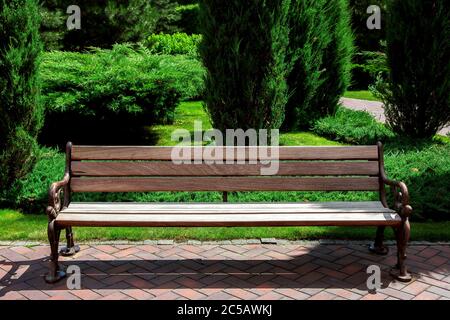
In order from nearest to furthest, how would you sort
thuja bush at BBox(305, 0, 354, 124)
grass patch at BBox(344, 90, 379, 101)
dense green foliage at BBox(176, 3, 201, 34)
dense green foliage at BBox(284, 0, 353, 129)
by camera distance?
dense green foliage at BBox(284, 0, 353, 129) → thuja bush at BBox(305, 0, 354, 124) → grass patch at BBox(344, 90, 379, 101) → dense green foliage at BBox(176, 3, 201, 34)

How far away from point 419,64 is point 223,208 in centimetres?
567

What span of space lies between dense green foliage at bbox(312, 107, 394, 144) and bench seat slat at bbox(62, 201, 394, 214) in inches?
192

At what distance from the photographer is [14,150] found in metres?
6.57

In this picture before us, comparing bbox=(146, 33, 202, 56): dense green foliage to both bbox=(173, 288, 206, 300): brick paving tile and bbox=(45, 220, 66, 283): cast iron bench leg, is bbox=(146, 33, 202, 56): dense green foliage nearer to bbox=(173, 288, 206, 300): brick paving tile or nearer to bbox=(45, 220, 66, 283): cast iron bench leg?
bbox=(45, 220, 66, 283): cast iron bench leg

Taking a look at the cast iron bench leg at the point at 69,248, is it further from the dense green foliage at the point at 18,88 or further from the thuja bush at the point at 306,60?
the thuja bush at the point at 306,60

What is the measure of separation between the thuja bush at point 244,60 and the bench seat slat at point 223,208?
8.31ft

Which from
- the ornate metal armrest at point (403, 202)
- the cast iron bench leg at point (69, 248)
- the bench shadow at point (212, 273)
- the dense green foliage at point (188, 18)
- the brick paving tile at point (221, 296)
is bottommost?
the brick paving tile at point (221, 296)

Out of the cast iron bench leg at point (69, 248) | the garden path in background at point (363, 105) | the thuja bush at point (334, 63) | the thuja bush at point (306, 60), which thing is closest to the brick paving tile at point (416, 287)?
the cast iron bench leg at point (69, 248)

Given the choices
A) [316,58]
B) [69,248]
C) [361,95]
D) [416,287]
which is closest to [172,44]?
[361,95]

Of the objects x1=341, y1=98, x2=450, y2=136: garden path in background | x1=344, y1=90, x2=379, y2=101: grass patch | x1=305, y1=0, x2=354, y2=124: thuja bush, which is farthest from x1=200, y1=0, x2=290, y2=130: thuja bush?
x1=344, y1=90, x2=379, y2=101: grass patch

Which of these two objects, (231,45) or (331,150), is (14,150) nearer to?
(231,45)

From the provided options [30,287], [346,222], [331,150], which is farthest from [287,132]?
[30,287]

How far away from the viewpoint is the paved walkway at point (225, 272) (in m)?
4.28

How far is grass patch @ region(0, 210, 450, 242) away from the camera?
5449mm
